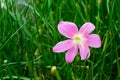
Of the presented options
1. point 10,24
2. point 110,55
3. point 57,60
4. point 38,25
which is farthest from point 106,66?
point 10,24

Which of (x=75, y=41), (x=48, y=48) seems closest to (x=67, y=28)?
(x=75, y=41)

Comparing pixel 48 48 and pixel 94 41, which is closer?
pixel 94 41

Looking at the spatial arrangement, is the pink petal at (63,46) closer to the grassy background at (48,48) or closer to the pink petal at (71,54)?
the pink petal at (71,54)

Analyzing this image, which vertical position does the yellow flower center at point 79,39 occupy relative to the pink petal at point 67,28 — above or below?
below

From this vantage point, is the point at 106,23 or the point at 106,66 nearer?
the point at 106,66

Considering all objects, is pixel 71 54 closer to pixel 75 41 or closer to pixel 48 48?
pixel 75 41

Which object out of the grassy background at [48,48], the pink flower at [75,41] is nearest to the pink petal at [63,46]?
the pink flower at [75,41]

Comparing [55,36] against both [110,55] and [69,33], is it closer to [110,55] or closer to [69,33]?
[110,55]
